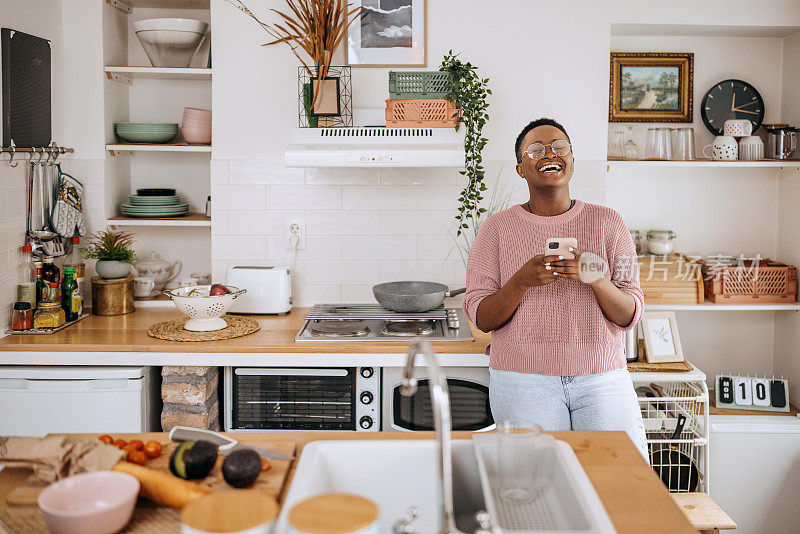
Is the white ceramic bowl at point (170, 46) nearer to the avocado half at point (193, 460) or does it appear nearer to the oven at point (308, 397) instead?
the oven at point (308, 397)

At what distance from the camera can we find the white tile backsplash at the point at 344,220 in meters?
3.84

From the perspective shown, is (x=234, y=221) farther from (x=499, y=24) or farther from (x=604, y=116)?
(x=604, y=116)

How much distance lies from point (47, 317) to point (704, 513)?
2.90 m

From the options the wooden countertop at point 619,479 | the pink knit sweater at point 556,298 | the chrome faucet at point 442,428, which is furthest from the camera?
the pink knit sweater at point 556,298

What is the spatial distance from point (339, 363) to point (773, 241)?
7.92 ft

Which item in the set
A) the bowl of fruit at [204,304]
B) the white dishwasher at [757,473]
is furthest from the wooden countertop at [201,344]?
the white dishwasher at [757,473]

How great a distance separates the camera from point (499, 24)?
373cm

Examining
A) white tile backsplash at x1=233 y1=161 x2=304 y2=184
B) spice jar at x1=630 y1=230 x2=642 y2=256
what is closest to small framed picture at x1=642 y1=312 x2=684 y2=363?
spice jar at x1=630 y1=230 x2=642 y2=256

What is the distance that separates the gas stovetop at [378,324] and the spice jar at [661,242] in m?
1.07

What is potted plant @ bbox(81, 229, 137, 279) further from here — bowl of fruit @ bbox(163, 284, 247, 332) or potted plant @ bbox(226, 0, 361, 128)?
potted plant @ bbox(226, 0, 361, 128)

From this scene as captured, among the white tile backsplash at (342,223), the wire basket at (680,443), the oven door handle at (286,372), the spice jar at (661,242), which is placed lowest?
the wire basket at (680,443)

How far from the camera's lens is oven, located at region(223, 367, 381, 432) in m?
3.26

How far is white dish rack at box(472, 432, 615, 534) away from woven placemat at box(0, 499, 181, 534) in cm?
60

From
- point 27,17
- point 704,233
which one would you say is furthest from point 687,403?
point 27,17
